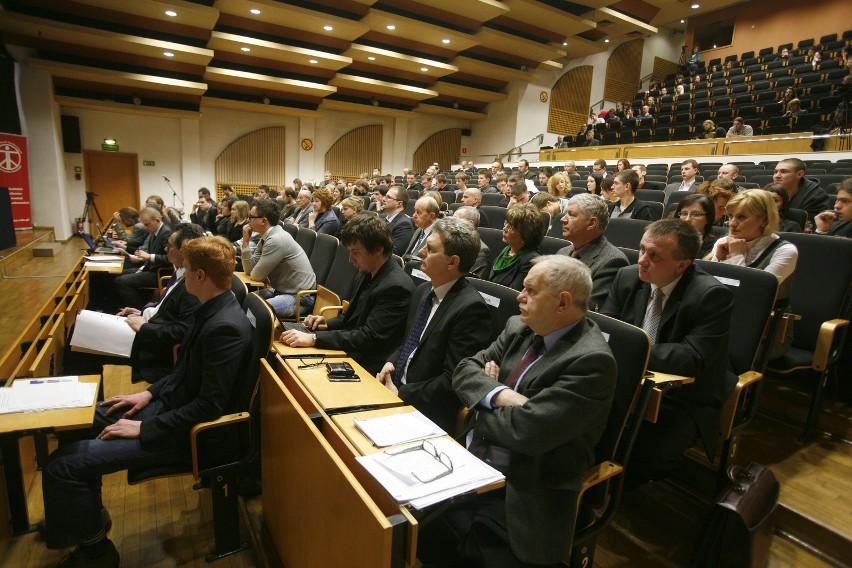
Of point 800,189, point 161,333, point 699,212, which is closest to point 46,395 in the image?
point 161,333

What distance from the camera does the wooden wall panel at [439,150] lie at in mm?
14266

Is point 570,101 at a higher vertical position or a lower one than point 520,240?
higher

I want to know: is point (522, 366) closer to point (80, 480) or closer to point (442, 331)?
point (442, 331)

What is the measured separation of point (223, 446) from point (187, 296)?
92 cm

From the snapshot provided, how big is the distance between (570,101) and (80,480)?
48.0ft

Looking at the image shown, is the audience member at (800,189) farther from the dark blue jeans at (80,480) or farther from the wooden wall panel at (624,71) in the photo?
the wooden wall panel at (624,71)

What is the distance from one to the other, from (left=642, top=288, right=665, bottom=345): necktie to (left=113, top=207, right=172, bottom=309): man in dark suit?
3648 mm

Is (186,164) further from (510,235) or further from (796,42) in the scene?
(796,42)

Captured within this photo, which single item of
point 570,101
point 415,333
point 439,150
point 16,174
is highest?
point 570,101

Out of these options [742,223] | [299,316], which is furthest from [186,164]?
[742,223]

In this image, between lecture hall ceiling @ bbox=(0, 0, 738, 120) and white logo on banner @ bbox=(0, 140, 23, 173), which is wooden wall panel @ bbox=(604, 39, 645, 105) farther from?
white logo on banner @ bbox=(0, 140, 23, 173)

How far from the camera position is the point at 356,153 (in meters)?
13.4

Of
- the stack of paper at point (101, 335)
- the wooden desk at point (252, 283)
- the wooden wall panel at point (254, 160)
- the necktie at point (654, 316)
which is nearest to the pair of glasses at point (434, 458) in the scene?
the necktie at point (654, 316)

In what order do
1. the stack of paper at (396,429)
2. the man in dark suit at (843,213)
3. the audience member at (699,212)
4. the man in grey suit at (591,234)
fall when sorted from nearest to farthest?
the stack of paper at (396,429) → the man in grey suit at (591,234) → the audience member at (699,212) → the man in dark suit at (843,213)
